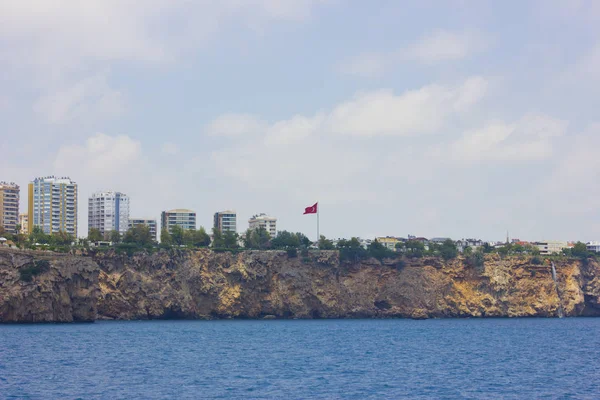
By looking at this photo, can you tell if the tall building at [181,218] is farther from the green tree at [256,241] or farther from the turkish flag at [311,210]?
the turkish flag at [311,210]

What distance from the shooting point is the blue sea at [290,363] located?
38812 mm

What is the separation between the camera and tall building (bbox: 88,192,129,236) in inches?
7416

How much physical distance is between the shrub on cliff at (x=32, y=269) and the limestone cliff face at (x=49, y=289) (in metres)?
0.16

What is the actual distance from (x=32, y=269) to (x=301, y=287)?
39880mm

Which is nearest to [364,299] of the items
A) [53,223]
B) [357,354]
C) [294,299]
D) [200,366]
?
[294,299]

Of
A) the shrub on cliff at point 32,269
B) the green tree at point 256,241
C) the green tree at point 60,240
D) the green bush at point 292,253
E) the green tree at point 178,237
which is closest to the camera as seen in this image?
the shrub on cliff at point 32,269

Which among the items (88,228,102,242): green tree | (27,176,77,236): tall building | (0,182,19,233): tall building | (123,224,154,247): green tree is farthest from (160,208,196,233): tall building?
(123,224,154,247): green tree

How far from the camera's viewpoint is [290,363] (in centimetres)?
5131

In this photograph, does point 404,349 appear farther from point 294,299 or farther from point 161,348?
point 294,299

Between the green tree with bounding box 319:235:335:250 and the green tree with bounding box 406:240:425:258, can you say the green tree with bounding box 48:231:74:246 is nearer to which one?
the green tree with bounding box 319:235:335:250

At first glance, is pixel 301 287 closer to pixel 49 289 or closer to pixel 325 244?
pixel 325 244

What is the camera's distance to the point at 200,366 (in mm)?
49000

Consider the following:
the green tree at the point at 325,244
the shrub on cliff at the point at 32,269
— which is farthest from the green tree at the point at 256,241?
the shrub on cliff at the point at 32,269

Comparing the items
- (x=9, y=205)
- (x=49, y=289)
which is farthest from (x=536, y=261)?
(x=9, y=205)
